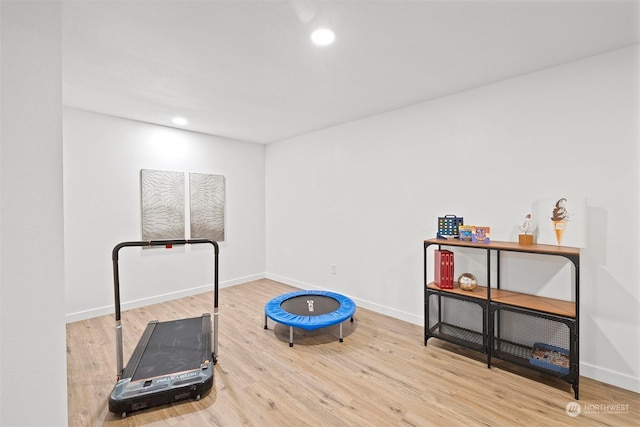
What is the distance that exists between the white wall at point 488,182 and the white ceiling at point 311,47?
0.29 metres

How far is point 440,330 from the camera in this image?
2895mm

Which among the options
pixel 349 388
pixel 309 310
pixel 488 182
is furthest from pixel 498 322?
pixel 309 310

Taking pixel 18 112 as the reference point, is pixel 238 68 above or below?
above

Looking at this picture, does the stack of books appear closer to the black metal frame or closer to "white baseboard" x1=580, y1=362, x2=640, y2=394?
the black metal frame

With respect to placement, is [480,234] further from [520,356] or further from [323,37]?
[323,37]

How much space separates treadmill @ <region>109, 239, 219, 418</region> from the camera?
194cm

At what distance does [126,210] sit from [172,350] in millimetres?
2202

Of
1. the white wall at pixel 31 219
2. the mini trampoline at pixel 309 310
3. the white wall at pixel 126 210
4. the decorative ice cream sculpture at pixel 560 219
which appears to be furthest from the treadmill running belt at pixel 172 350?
the decorative ice cream sculpture at pixel 560 219

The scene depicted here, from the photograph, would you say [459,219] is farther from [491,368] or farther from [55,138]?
[55,138]

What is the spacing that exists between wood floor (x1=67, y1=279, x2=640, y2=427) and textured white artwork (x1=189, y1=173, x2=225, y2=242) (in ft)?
5.67

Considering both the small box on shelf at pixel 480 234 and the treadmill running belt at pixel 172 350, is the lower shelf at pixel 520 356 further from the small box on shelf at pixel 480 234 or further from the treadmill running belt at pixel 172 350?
the treadmill running belt at pixel 172 350

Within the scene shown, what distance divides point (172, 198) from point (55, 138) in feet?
10.3

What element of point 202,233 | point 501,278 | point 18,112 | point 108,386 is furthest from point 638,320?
point 202,233

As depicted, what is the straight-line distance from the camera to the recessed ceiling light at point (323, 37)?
1.92 metres
